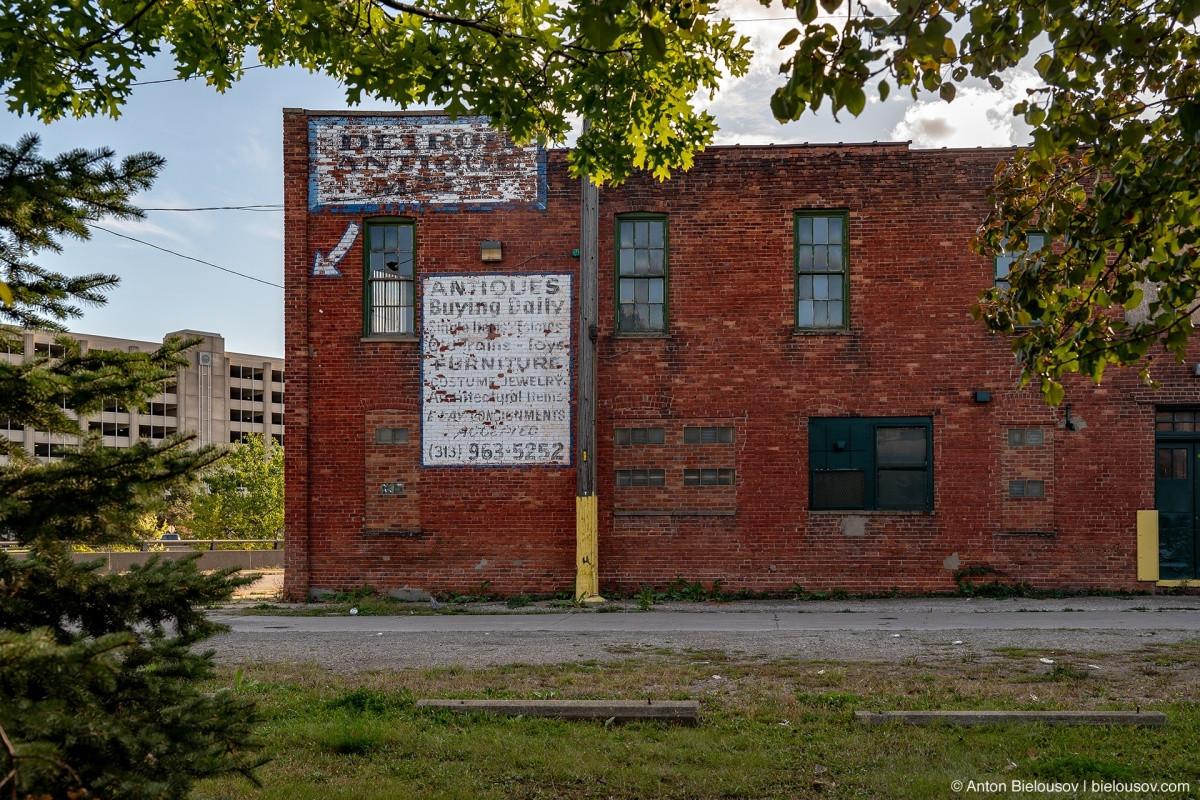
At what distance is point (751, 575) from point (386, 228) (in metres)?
7.99

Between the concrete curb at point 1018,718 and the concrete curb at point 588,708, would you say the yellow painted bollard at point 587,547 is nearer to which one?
the concrete curb at point 588,708

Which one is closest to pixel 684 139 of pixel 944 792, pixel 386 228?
pixel 944 792

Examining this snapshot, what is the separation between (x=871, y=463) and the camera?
53.2ft

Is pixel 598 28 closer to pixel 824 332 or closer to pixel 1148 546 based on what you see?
pixel 824 332

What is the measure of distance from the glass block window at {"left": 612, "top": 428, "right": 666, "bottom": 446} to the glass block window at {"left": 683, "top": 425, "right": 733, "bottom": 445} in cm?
39

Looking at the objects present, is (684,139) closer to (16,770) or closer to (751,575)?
(16,770)

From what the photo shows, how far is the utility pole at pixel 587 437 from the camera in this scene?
15.8 m

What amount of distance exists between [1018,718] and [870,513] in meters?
9.52

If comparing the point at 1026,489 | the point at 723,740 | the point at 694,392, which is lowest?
the point at 723,740

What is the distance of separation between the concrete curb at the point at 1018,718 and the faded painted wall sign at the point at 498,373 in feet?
32.3

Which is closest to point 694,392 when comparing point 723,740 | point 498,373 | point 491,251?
point 498,373

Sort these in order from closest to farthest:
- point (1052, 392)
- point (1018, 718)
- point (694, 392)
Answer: point (1052, 392) → point (1018, 718) → point (694, 392)

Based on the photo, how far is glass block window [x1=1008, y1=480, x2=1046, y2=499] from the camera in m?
16.0

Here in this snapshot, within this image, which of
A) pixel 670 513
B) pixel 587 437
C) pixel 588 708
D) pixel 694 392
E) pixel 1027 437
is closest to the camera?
pixel 588 708
